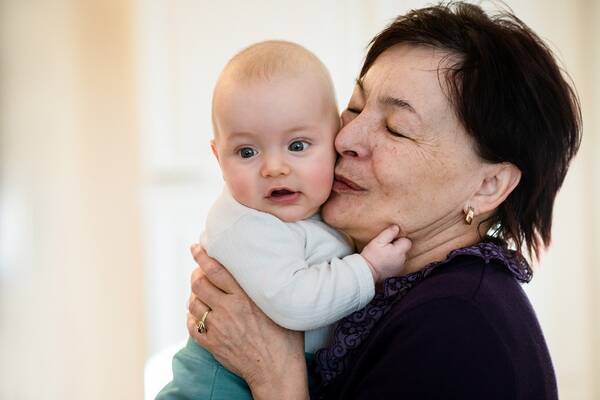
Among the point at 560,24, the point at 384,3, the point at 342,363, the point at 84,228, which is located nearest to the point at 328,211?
the point at 342,363

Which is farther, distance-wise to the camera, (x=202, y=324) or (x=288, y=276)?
(x=202, y=324)

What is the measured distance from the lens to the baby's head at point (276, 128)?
128cm

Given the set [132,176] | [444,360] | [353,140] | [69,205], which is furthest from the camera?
[132,176]

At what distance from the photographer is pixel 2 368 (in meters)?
2.63

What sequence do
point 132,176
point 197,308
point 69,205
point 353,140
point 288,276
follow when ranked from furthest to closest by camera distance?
point 132,176 < point 69,205 < point 197,308 < point 353,140 < point 288,276

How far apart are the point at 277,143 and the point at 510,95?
45 centimetres

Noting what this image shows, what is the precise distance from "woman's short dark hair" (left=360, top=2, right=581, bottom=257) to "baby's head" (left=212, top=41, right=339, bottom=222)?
256 millimetres

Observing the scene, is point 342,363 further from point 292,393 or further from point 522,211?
point 522,211

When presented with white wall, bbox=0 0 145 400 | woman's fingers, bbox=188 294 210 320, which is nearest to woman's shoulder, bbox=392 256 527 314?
woman's fingers, bbox=188 294 210 320

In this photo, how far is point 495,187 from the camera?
1.38 meters

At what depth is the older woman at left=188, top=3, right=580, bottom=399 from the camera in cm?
129

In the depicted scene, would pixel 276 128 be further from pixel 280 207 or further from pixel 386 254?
pixel 386 254

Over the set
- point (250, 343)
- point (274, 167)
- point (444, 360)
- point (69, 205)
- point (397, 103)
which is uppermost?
point (397, 103)

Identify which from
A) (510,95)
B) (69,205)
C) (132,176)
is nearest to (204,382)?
(510,95)
